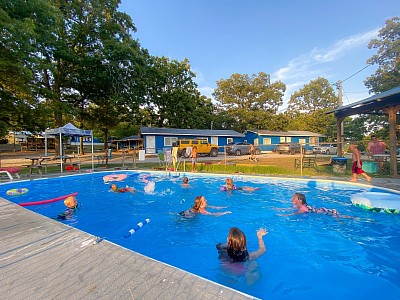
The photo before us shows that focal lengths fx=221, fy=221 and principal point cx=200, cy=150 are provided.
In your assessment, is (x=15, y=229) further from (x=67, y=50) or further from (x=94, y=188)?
(x=67, y=50)

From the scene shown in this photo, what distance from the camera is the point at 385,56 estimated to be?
25578 mm

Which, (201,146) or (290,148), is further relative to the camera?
(290,148)

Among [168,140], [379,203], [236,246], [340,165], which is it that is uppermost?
[168,140]

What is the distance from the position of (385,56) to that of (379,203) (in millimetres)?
28744

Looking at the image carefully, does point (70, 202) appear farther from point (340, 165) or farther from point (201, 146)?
point (201, 146)

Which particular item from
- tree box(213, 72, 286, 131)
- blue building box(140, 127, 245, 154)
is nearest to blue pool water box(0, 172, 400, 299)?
blue building box(140, 127, 245, 154)

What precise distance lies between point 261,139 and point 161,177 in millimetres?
26194

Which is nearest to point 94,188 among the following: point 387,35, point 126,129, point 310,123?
point 126,129

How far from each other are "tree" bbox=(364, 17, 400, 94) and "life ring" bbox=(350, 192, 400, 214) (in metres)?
23.9

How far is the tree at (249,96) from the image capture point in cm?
4266

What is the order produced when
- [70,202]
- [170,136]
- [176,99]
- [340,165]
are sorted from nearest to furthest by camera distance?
[70,202] → [340,165] → [170,136] → [176,99]

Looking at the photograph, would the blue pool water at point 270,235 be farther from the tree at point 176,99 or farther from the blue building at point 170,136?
the tree at point 176,99

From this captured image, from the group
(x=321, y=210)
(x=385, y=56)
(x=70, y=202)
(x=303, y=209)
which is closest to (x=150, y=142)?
(x=70, y=202)

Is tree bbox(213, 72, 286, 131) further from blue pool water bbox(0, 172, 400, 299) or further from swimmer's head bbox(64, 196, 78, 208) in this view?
swimmer's head bbox(64, 196, 78, 208)
